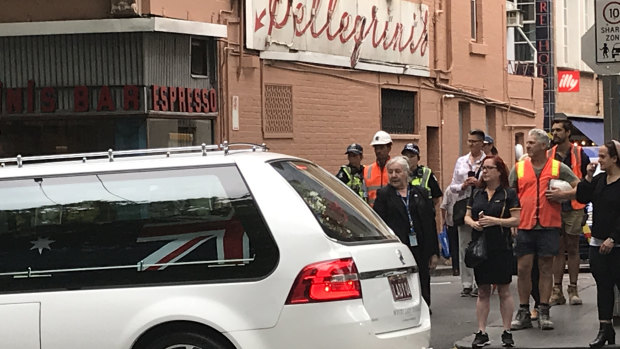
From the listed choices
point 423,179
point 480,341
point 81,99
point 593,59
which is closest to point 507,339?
point 480,341

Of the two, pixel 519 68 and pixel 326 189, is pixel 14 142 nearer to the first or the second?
pixel 326 189

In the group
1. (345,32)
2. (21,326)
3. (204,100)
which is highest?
(345,32)

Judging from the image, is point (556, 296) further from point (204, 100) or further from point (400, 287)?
point (400, 287)

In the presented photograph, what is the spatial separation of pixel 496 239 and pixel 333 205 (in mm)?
3452

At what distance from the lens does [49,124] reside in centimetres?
1622

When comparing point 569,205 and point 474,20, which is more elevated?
point 474,20

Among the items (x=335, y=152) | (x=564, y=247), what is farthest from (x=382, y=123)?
(x=564, y=247)

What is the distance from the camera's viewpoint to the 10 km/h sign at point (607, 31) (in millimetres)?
11922

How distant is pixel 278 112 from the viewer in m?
18.8

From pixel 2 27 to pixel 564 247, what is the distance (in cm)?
787

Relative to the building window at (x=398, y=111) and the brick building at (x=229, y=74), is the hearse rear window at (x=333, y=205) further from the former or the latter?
the building window at (x=398, y=111)

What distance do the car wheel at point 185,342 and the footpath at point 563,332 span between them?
13.8 feet

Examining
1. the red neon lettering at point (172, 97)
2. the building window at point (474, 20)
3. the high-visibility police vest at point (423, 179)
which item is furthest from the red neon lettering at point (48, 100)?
the building window at point (474, 20)

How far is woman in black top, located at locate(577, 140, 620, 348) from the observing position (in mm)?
10445
